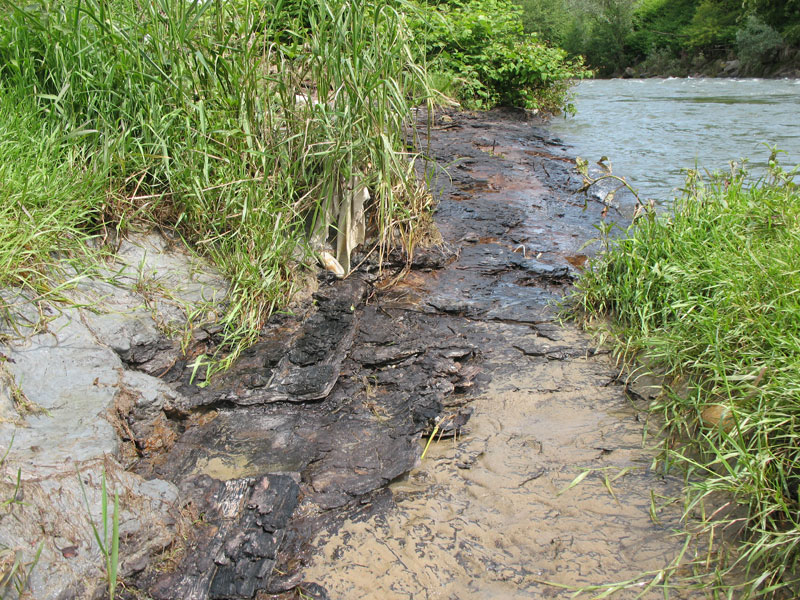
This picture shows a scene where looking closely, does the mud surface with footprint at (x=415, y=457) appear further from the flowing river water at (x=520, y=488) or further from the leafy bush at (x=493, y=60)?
the leafy bush at (x=493, y=60)

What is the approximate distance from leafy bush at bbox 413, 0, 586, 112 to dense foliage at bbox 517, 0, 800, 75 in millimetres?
15422

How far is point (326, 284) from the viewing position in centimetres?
383

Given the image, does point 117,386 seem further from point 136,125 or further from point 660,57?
point 660,57

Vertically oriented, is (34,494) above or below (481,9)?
below

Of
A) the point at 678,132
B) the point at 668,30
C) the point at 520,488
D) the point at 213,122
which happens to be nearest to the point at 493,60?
the point at 678,132

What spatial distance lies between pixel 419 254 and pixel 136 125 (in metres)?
1.95

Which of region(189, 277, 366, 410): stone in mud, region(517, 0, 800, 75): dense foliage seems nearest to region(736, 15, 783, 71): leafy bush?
region(517, 0, 800, 75): dense foliage

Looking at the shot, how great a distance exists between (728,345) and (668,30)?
34302 millimetres

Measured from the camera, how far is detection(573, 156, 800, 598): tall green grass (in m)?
2.05

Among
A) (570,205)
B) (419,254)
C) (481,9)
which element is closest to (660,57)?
(481,9)

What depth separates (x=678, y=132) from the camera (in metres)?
9.16

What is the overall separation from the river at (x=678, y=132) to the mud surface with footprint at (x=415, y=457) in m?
1.88

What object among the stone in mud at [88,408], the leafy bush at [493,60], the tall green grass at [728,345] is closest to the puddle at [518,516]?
the tall green grass at [728,345]

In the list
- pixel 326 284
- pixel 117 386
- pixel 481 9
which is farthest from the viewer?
pixel 481 9
